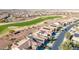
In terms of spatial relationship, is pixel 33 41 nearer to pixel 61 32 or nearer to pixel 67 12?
pixel 61 32
